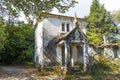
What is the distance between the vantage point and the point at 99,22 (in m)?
44.3

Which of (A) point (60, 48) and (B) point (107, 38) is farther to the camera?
(B) point (107, 38)

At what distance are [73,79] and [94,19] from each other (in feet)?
88.1

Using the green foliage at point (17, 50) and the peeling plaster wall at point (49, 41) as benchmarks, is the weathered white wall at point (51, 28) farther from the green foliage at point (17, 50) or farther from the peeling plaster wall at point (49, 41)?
the green foliage at point (17, 50)

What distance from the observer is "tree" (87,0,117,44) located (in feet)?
144

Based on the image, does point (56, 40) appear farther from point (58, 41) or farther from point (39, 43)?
point (39, 43)

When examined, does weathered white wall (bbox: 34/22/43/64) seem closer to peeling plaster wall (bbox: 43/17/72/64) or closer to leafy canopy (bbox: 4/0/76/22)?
peeling plaster wall (bbox: 43/17/72/64)

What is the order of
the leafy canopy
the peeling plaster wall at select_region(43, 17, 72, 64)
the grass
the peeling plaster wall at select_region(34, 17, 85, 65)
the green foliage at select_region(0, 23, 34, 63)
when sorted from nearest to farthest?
the leafy canopy < the grass < the peeling plaster wall at select_region(34, 17, 85, 65) < the peeling plaster wall at select_region(43, 17, 72, 64) < the green foliage at select_region(0, 23, 34, 63)

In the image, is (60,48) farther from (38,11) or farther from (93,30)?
(93,30)

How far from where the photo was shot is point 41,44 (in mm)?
25047

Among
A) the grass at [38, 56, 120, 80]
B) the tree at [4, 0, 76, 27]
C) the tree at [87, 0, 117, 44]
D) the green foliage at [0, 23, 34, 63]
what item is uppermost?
the tree at [87, 0, 117, 44]

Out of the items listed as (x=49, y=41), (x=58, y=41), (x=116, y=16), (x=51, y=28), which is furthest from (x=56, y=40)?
(x=116, y=16)

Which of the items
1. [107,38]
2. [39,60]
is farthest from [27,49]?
[107,38]

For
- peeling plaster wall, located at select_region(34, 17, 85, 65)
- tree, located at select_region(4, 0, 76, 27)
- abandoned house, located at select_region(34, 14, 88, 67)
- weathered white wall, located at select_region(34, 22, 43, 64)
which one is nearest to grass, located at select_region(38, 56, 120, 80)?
abandoned house, located at select_region(34, 14, 88, 67)

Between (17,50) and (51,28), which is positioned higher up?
(51,28)
